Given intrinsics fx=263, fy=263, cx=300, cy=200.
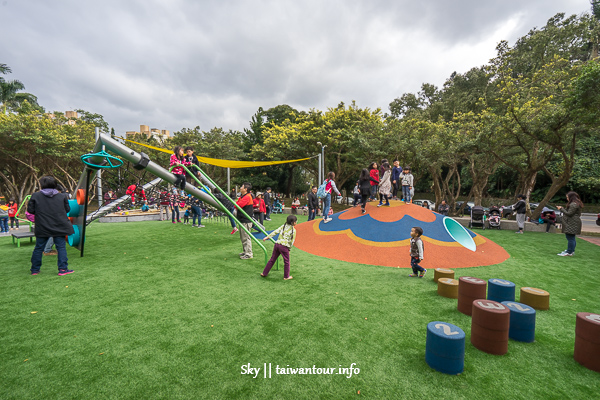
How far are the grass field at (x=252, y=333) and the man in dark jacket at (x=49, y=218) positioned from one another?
43 centimetres

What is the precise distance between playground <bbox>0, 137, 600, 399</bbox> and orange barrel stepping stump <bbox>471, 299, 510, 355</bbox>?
0.10 metres

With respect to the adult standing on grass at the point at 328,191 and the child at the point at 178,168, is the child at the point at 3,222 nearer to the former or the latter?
the child at the point at 178,168

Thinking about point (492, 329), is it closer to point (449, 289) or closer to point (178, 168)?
point (449, 289)

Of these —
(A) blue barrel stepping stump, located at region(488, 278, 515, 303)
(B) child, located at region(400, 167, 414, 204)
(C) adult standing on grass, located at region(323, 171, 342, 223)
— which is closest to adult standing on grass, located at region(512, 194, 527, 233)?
(B) child, located at region(400, 167, 414, 204)

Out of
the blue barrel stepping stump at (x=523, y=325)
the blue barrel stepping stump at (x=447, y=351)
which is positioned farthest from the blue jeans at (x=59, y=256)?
the blue barrel stepping stump at (x=523, y=325)

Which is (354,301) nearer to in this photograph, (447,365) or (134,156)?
(447,365)

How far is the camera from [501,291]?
4082 mm

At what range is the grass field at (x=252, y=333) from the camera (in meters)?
2.43

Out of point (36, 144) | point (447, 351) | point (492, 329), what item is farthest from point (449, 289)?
point (36, 144)

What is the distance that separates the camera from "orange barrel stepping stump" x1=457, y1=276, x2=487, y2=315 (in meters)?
3.85

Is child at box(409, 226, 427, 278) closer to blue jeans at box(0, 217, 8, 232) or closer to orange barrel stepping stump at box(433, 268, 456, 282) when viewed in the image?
orange barrel stepping stump at box(433, 268, 456, 282)

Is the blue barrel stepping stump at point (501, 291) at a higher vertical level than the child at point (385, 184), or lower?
lower

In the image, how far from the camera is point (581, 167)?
837 inches

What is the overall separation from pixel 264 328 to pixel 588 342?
3497 mm
